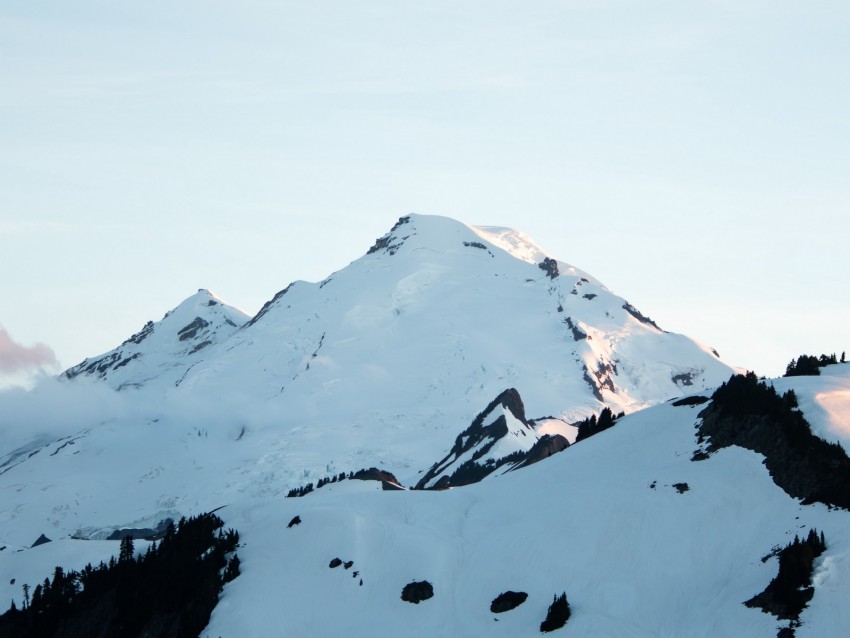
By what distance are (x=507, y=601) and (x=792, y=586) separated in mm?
26298

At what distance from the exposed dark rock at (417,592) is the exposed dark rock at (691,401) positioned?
40.0 metres

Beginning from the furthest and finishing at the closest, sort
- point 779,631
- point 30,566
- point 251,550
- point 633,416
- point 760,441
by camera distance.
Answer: point 30,566, point 633,416, point 251,550, point 760,441, point 779,631

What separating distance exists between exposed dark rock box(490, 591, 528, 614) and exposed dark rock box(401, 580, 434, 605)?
717cm

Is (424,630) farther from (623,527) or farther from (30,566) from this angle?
(30,566)

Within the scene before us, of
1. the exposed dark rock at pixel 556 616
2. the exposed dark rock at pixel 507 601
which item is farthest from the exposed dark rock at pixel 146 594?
the exposed dark rock at pixel 556 616

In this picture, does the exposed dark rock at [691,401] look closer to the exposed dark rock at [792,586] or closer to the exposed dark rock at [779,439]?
the exposed dark rock at [779,439]

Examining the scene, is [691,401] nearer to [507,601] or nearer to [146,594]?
[507,601]

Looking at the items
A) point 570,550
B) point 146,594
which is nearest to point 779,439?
point 570,550

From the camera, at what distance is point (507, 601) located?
4722 inches

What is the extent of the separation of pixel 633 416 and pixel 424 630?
50.7 meters

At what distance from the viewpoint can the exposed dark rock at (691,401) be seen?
149 metres

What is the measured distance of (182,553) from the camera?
474ft

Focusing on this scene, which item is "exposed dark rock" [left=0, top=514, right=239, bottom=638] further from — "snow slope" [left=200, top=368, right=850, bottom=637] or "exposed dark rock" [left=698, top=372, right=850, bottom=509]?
A: "exposed dark rock" [left=698, top=372, right=850, bottom=509]

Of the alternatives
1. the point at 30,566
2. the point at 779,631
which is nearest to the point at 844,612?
the point at 779,631
